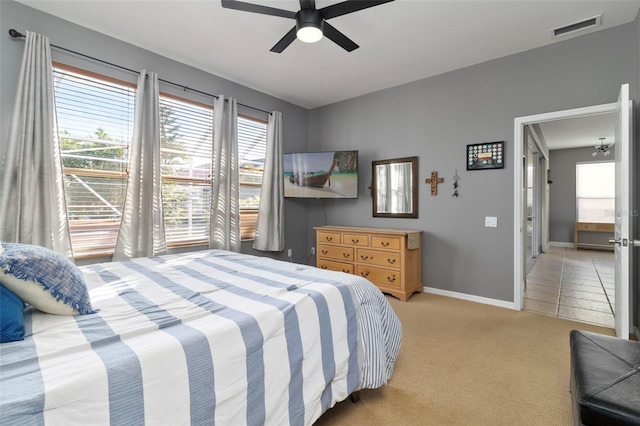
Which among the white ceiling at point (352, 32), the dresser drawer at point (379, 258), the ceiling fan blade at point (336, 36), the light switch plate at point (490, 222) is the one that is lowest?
the dresser drawer at point (379, 258)

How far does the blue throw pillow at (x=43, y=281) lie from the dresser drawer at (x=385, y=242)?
9.61ft

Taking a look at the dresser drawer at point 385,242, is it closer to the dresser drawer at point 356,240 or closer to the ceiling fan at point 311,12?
the dresser drawer at point 356,240

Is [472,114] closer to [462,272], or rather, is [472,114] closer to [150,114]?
[462,272]

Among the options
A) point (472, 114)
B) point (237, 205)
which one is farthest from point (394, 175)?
point (237, 205)

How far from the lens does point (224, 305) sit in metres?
1.34

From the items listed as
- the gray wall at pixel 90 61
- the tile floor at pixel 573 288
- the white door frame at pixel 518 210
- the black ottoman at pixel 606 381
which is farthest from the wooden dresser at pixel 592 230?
the black ottoman at pixel 606 381

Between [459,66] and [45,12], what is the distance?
4.09m

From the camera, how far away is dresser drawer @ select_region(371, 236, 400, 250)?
354 cm

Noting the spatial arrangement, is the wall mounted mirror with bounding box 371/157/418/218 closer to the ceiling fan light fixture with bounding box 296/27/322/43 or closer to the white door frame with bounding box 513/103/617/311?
the white door frame with bounding box 513/103/617/311

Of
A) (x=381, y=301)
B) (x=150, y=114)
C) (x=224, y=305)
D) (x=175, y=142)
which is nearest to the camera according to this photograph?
(x=224, y=305)

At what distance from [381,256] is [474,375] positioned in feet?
5.79

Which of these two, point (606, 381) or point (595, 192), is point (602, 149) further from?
point (606, 381)

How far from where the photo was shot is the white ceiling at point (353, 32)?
2.47 meters

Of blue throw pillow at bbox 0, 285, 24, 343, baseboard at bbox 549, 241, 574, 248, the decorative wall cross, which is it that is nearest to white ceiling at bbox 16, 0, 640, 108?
the decorative wall cross
